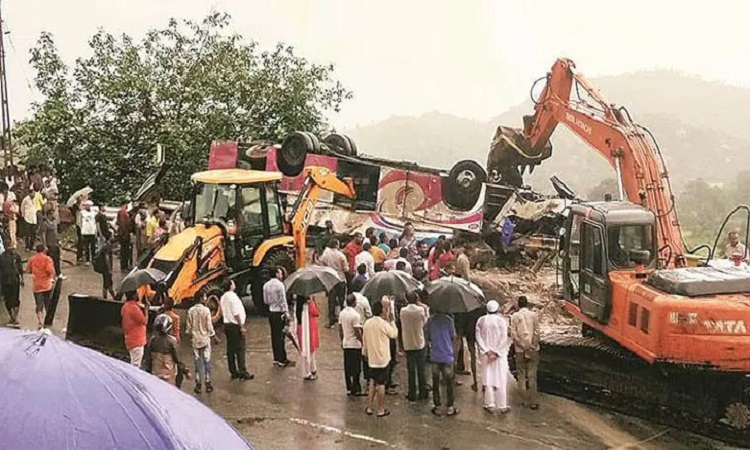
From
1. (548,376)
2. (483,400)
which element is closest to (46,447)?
(483,400)

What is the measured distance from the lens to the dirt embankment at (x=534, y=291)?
16.1 meters

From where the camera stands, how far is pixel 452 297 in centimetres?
1183

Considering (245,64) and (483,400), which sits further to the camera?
(245,64)

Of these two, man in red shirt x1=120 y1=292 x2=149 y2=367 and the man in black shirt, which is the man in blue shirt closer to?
man in red shirt x1=120 y1=292 x2=149 y2=367

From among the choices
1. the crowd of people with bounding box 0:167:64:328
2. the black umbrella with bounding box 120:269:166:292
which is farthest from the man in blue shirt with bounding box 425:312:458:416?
the crowd of people with bounding box 0:167:64:328

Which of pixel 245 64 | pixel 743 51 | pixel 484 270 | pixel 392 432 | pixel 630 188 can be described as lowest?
pixel 392 432

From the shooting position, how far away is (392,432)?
11.3 m

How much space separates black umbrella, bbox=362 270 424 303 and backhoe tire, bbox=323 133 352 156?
9882mm

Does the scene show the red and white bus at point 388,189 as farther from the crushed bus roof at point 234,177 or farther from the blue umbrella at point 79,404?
the blue umbrella at point 79,404

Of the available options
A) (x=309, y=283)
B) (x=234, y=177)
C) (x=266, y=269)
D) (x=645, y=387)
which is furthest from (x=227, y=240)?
(x=645, y=387)

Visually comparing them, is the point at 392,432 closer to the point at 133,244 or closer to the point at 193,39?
the point at 133,244

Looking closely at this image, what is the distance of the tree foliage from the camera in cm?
2573

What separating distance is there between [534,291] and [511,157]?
4043 mm

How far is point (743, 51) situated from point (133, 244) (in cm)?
4145
